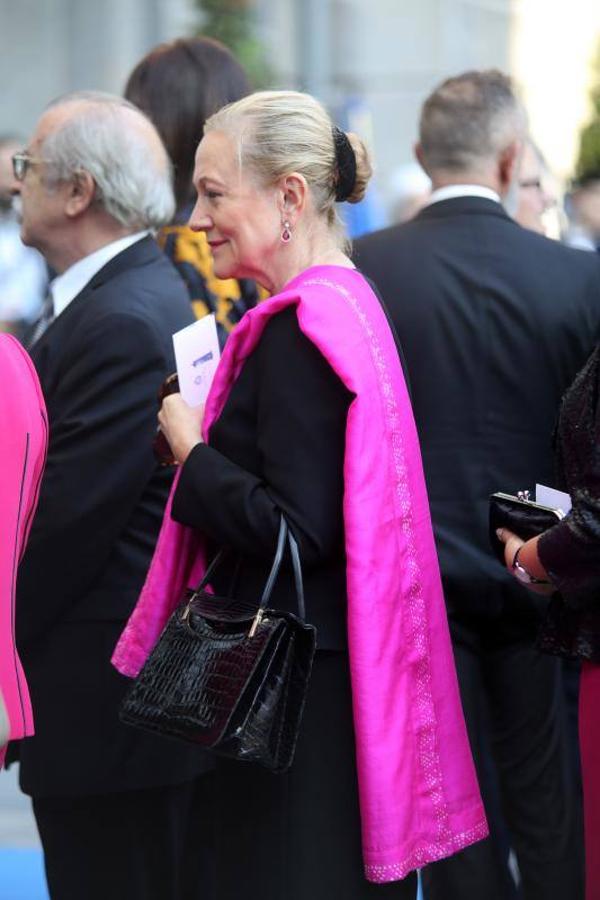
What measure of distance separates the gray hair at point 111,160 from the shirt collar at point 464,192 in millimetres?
643

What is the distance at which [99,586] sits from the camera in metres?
3.32

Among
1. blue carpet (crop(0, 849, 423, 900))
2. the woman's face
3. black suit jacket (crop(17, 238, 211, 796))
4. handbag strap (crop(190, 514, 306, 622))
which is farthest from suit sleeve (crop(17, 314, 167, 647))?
blue carpet (crop(0, 849, 423, 900))

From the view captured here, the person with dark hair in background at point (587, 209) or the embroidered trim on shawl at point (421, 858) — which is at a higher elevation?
the embroidered trim on shawl at point (421, 858)

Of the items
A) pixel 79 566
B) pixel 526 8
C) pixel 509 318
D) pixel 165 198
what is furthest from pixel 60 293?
pixel 526 8

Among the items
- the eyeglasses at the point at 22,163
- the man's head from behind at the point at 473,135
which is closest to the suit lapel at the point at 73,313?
the eyeglasses at the point at 22,163

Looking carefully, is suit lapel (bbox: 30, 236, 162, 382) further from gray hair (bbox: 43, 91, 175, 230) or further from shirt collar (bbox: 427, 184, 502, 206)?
shirt collar (bbox: 427, 184, 502, 206)

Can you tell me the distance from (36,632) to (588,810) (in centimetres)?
122

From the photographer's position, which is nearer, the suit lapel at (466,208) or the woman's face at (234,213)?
the woman's face at (234,213)

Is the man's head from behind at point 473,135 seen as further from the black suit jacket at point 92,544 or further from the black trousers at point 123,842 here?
the black trousers at point 123,842

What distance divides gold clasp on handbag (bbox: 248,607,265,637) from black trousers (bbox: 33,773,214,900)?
2.72ft

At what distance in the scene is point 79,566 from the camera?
3250 millimetres

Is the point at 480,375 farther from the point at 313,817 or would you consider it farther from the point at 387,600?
the point at 313,817

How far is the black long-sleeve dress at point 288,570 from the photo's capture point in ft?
8.48

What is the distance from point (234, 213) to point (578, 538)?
2.80ft
